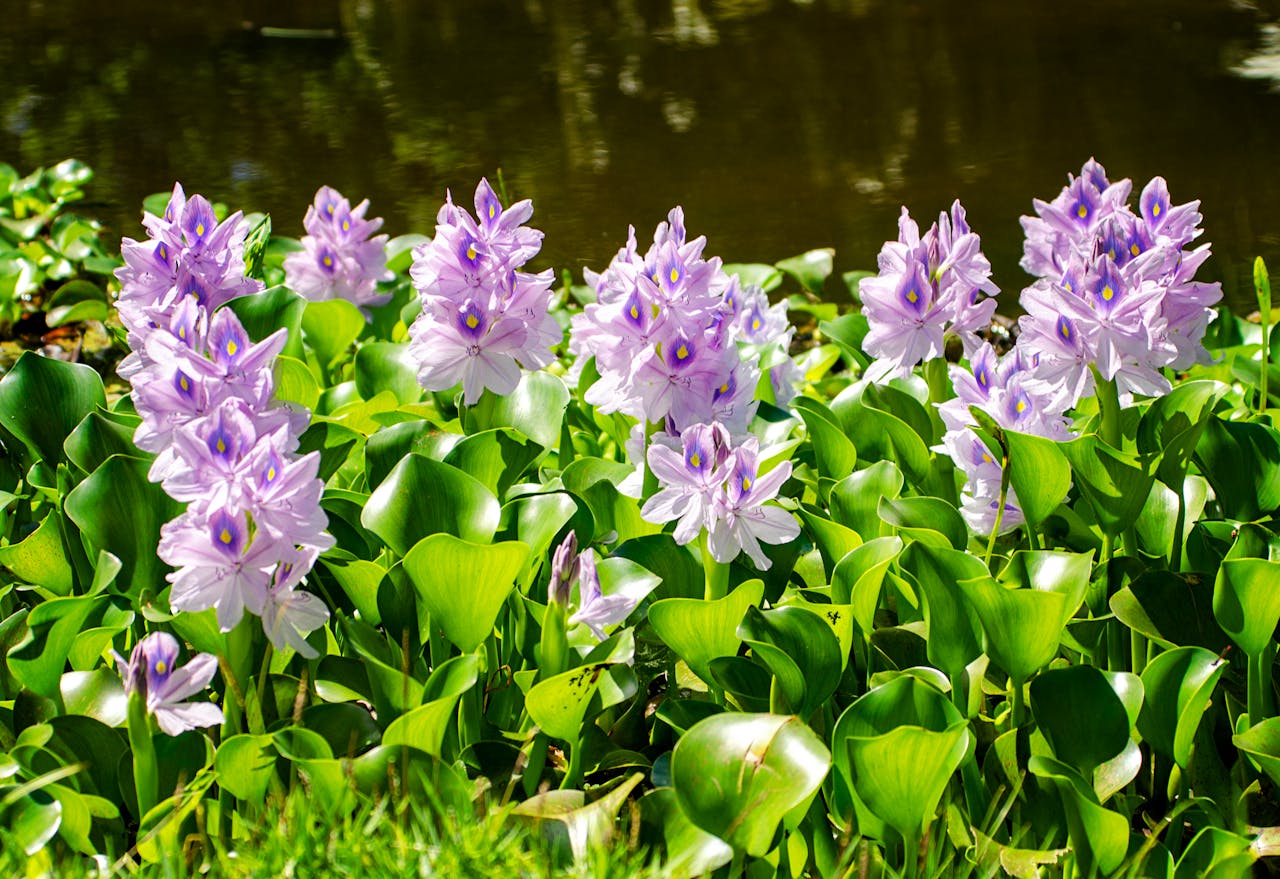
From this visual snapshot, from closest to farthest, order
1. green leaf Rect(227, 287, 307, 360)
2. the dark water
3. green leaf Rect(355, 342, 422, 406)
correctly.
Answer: green leaf Rect(227, 287, 307, 360) < green leaf Rect(355, 342, 422, 406) < the dark water

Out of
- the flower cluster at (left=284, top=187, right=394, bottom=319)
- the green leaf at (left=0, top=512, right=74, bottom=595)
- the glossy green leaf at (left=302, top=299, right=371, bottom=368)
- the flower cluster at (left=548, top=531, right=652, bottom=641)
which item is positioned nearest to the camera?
the flower cluster at (left=548, top=531, right=652, bottom=641)

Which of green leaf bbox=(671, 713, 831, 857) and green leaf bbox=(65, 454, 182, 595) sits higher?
green leaf bbox=(65, 454, 182, 595)

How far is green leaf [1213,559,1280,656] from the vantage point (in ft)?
7.04

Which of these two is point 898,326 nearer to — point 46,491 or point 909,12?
point 46,491

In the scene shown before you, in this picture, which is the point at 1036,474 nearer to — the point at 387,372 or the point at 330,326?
the point at 387,372

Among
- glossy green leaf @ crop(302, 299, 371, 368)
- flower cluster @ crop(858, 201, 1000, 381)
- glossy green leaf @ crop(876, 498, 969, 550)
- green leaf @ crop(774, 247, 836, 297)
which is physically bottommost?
green leaf @ crop(774, 247, 836, 297)

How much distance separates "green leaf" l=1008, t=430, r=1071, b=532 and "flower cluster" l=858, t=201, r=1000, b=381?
0.36 metres

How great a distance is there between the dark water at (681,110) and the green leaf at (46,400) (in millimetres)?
2886

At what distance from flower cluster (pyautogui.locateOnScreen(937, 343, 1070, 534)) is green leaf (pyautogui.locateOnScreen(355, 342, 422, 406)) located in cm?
133

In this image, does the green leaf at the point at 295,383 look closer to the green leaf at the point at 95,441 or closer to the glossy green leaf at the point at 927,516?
the green leaf at the point at 95,441

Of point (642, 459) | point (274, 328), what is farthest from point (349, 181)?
point (642, 459)

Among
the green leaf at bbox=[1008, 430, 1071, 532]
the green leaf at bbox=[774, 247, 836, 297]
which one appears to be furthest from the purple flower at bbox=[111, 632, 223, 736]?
the green leaf at bbox=[774, 247, 836, 297]

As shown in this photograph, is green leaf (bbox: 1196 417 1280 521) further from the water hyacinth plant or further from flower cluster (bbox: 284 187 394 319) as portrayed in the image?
flower cluster (bbox: 284 187 394 319)

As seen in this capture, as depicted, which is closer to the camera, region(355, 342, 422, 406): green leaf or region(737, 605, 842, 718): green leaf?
region(737, 605, 842, 718): green leaf
